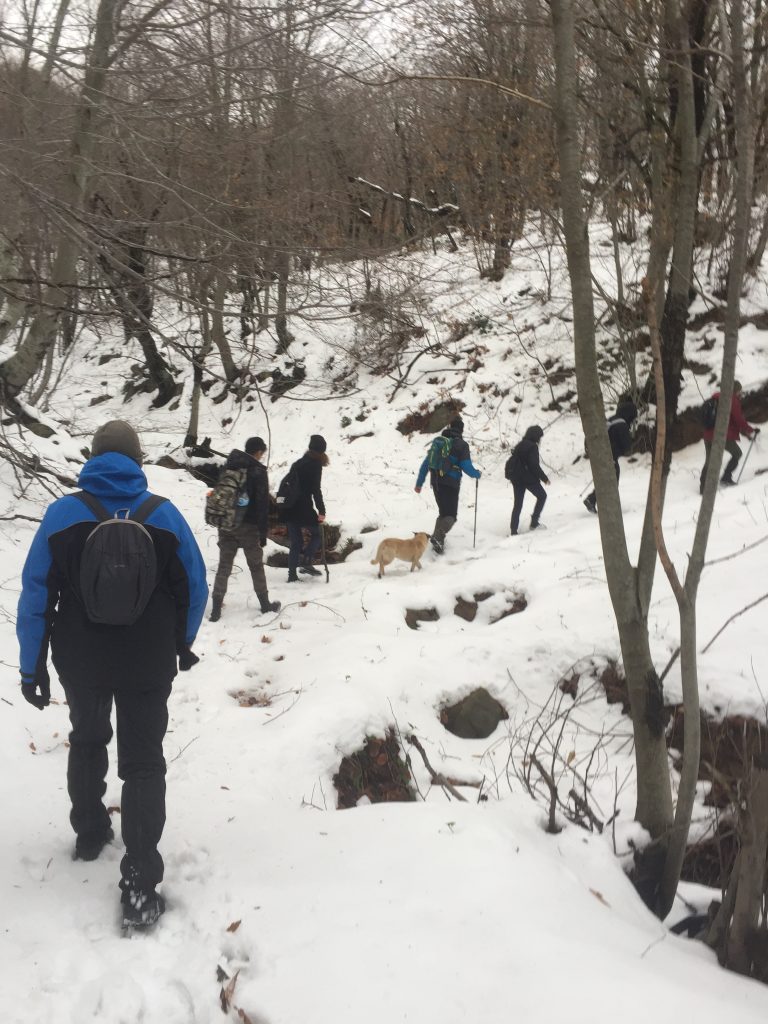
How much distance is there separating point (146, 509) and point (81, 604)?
1.48 feet

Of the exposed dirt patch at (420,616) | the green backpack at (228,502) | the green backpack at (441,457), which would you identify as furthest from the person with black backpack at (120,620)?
the green backpack at (441,457)

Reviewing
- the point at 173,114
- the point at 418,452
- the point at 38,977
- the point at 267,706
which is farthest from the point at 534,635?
the point at 418,452

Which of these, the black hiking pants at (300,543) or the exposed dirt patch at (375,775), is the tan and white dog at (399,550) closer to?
A: the black hiking pants at (300,543)

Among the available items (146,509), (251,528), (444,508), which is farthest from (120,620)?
(444,508)

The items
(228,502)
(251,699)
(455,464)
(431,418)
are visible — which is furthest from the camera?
(431,418)

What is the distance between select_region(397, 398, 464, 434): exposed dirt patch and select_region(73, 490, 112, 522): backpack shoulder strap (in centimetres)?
1195

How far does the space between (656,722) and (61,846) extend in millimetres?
2835

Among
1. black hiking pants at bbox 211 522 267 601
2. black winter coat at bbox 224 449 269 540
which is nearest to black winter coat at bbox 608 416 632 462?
black winter coat at bbox 224 449 269 540

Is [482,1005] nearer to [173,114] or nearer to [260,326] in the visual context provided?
[260,326]

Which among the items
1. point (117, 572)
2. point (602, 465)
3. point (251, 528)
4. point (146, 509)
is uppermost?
point (602, 465)

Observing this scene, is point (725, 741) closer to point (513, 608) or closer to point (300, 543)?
point (513, 608)

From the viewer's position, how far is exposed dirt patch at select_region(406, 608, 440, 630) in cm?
682

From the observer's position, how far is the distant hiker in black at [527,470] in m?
9.66

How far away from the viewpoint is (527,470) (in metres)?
9.75
